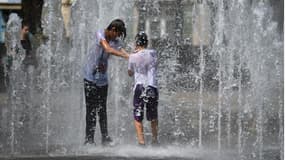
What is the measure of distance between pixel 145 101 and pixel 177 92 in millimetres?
6777

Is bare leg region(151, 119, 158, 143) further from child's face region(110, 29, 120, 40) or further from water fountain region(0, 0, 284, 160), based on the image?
child's face region(110, 29, 120, 40)

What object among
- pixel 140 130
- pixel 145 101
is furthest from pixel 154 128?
pixel 145 101

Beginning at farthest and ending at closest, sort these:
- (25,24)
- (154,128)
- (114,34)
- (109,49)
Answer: (25,24) → (154,128) → (114,34) → (109,49)

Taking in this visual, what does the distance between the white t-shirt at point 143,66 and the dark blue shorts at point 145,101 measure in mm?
64

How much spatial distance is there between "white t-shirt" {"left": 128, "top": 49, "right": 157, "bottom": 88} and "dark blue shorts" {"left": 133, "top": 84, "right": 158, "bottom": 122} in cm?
6

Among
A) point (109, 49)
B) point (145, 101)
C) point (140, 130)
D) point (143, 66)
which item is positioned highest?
point (109, 49)

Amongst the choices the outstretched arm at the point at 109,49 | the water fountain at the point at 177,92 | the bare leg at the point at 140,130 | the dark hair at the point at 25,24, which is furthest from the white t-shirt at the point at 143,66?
the dark hair at the point at 25,24

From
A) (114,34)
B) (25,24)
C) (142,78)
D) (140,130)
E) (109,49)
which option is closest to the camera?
(109,49)

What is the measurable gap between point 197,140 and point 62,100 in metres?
3.44

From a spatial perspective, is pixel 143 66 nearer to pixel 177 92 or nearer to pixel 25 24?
pixel 177 92

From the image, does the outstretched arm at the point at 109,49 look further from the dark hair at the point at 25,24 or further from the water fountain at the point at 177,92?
the dark hair at the point at 25,24

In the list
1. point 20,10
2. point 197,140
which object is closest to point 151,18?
point 20,10

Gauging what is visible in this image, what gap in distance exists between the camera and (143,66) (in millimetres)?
7496

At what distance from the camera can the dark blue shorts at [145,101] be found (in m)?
7.56
